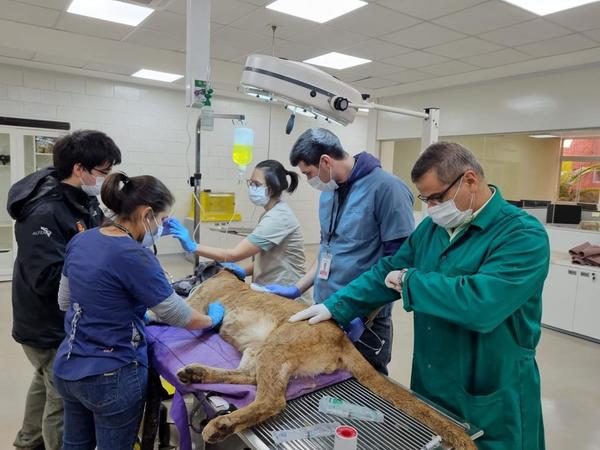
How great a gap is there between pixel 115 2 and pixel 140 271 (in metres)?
3.37

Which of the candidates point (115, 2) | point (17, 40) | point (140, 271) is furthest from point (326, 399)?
point (17, 40)

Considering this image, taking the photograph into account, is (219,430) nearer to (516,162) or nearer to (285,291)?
(285,291)

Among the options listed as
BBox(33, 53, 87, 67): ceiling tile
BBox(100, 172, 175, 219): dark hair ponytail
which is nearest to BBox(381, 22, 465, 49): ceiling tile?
BBox(100, 172, 175, 219): dark hair ponytail

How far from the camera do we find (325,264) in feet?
6.37

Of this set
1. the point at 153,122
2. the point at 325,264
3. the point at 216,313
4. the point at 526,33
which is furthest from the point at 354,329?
the point at 153,122

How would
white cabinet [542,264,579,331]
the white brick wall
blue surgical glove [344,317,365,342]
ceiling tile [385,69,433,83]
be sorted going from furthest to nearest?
the white brick wall, ceiling tile [385,69,433,83], white cabinet [542,264,579,331], blue surgical glove [344,317,365,342]

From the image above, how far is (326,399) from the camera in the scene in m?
1.32

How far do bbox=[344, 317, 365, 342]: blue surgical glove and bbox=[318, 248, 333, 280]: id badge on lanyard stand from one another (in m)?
0.28

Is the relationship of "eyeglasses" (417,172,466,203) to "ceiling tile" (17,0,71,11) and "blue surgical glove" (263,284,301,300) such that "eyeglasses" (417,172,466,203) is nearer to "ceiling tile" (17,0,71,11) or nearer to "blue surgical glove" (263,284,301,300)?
"blue surgical glove" (263,284,301,300)

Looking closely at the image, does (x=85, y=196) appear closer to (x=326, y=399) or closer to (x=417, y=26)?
(x=326, y=399)

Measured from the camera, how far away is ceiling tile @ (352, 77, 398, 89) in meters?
5.95

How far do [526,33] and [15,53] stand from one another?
550cm

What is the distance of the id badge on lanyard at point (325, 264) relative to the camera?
192cm

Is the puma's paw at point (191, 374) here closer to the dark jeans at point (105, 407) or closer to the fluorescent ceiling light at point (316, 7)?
the dark jeans at point (105, 407)
